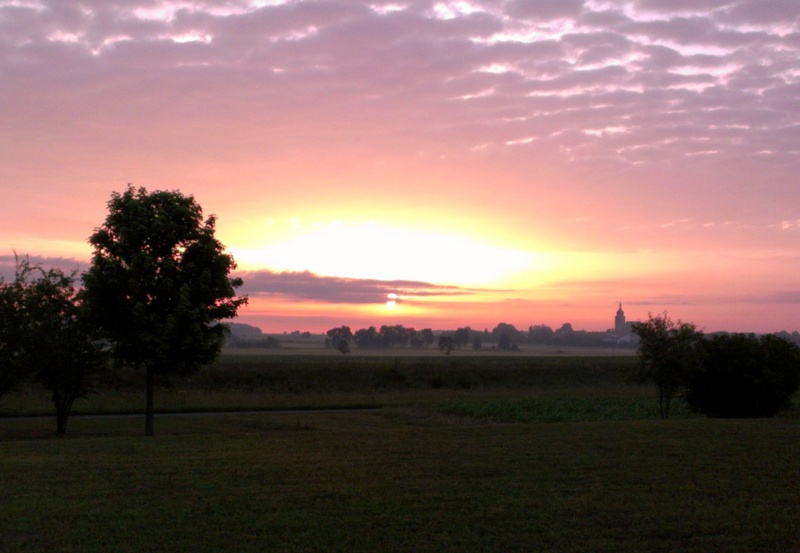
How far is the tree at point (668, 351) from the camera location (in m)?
30.2

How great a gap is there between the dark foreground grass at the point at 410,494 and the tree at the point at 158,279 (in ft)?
16.4

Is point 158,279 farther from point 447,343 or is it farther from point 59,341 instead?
point 447,343

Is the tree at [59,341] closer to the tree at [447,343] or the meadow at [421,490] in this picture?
the meadow at [421,490]

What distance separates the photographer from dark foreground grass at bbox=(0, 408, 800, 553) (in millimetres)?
9609

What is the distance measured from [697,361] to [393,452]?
18249 millimetres

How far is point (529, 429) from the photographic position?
72.5 feet

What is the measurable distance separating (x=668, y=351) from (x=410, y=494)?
21.1 metres

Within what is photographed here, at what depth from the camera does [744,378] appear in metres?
31.1

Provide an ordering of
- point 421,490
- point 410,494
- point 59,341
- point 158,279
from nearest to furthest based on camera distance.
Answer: point 410,494 → point 421,490 → point 158,279 → point 59,341

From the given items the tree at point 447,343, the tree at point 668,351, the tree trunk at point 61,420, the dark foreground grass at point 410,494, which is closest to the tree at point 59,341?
the tree trunk at point 61,420

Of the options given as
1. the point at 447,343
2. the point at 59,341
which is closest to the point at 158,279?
the point at 59,341

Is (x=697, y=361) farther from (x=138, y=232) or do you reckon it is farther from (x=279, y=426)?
(x=138, y=232)

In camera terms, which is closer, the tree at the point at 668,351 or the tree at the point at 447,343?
the tree at the point at 668,351

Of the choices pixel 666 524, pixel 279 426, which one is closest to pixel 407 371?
pixel 279 426
